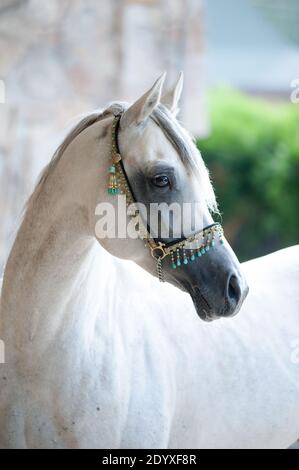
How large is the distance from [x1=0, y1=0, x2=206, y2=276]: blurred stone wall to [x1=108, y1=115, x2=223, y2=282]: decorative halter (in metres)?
2.72

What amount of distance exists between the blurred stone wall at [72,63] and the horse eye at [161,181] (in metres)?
2.80

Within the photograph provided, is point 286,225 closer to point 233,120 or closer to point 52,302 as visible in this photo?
point 233,120

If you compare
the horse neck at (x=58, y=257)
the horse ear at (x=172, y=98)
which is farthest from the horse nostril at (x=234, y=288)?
the horse ear at (x=172, y=98)

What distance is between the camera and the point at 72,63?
6.32 metres

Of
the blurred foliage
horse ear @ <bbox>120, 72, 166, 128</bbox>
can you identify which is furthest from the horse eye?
the blurred foliage

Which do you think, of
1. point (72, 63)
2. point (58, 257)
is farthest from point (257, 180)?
point (58, 257)

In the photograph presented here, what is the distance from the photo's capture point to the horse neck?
241 cm

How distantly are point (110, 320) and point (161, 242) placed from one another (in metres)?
0.40
